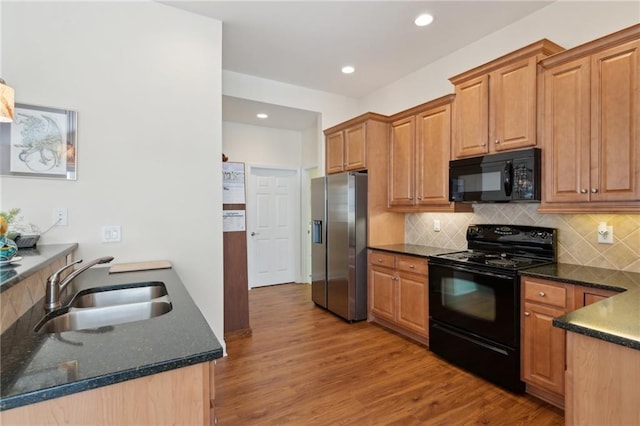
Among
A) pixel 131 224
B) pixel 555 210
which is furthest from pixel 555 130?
pixel 131 224

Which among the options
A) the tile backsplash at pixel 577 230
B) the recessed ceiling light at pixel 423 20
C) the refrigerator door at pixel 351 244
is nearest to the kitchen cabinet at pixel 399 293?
the refrigerator door at pixel 351 244

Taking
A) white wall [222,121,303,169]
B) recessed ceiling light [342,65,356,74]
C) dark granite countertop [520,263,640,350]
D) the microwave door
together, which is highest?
recessed ceiling light [342,65,356,74]

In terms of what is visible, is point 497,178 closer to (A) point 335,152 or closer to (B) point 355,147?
(B) point 355,147

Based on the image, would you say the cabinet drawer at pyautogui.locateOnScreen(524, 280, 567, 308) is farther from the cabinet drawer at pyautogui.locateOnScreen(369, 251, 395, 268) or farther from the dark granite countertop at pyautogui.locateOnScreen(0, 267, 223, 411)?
the dark granite countertop at pyautogui.locateOnScreen(0, 267, 223, 411)

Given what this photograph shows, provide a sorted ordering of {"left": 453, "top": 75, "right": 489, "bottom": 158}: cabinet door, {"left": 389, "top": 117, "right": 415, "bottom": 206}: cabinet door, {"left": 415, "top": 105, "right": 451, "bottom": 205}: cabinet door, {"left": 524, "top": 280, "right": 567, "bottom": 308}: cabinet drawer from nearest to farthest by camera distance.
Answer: {"left": 524, "top": 280, "right": 567, "bottom": 308}: cabinet drawer → {"left": 453, "top": 75, "right": 489, "bottom": 158}: cabinet door → {"left": 415, "top": 105, "right": 451, "bottom": 205}: cabinet door → {"left": 389, "top": 117, "right": 415, "bottom": 206}: cabinet door

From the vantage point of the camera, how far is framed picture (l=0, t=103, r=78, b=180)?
1.99 meters

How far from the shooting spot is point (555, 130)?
223 cm

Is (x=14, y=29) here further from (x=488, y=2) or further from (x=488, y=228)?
(x=488, y=228)

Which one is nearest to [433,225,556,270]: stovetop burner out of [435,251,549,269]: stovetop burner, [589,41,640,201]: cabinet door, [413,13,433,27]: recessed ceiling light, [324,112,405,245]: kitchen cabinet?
[435,251,549,269]: stovetop burner

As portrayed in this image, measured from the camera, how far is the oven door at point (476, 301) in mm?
2230

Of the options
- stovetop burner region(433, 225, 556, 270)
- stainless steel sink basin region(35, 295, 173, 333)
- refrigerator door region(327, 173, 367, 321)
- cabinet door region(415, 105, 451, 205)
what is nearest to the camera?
stainless steel sink basin region(35, 295, 173, 333)

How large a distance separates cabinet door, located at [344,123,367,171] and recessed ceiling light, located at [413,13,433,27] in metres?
1.17

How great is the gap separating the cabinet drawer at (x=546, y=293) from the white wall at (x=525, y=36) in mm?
1872

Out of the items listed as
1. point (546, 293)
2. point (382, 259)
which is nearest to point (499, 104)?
point (546, 293)
